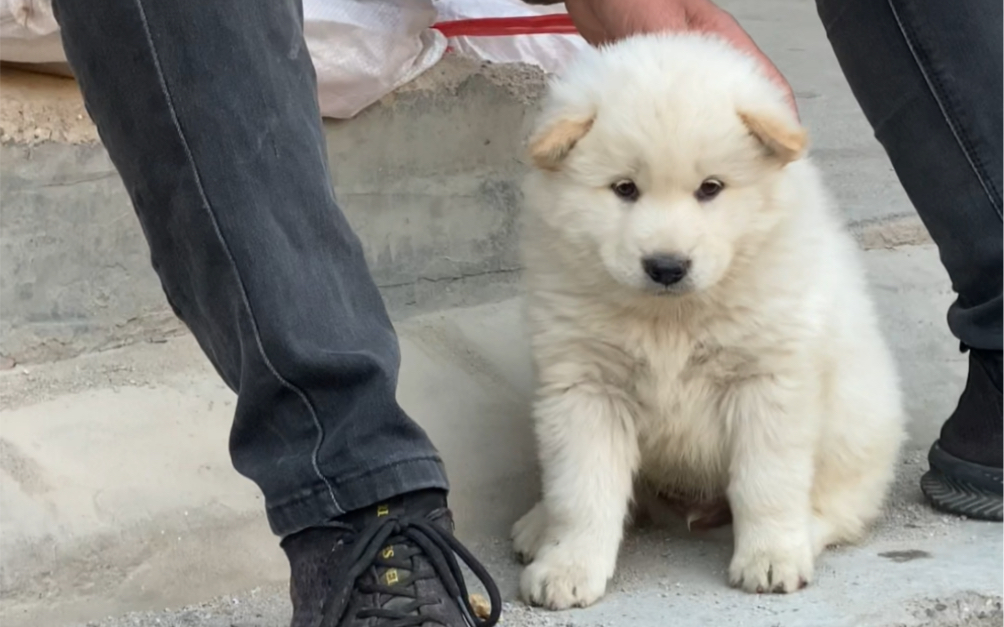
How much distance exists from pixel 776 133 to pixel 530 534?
34.0 inches

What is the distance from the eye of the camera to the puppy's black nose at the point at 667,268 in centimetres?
206

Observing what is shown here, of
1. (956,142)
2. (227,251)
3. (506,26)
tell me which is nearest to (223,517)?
(227,251)

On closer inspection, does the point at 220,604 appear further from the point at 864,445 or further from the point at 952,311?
the point at 952,311

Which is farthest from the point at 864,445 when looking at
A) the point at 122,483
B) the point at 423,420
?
the point at 122,483

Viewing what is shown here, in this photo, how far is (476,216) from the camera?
3.20 metres

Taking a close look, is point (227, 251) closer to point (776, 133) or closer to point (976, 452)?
point (776, 133)

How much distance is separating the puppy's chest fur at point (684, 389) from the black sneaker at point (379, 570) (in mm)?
613

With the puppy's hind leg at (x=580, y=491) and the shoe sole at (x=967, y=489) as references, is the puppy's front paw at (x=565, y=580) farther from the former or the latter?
the shoe sole at (x=967, y=489)

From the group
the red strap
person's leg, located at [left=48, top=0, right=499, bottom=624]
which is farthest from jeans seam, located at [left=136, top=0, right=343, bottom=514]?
the red strap

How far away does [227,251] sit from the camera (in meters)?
1.67

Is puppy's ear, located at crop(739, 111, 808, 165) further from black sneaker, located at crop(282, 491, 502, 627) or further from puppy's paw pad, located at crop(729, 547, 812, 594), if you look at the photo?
black sneaker, located at crop(282, 491, 502, 627)

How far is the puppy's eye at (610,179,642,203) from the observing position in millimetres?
2154

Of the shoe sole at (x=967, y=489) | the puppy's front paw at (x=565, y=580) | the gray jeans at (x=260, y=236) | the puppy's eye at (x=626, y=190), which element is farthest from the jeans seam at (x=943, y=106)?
the gray jeans at (x=260, y=236)

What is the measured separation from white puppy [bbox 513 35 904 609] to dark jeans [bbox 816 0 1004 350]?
210mm
